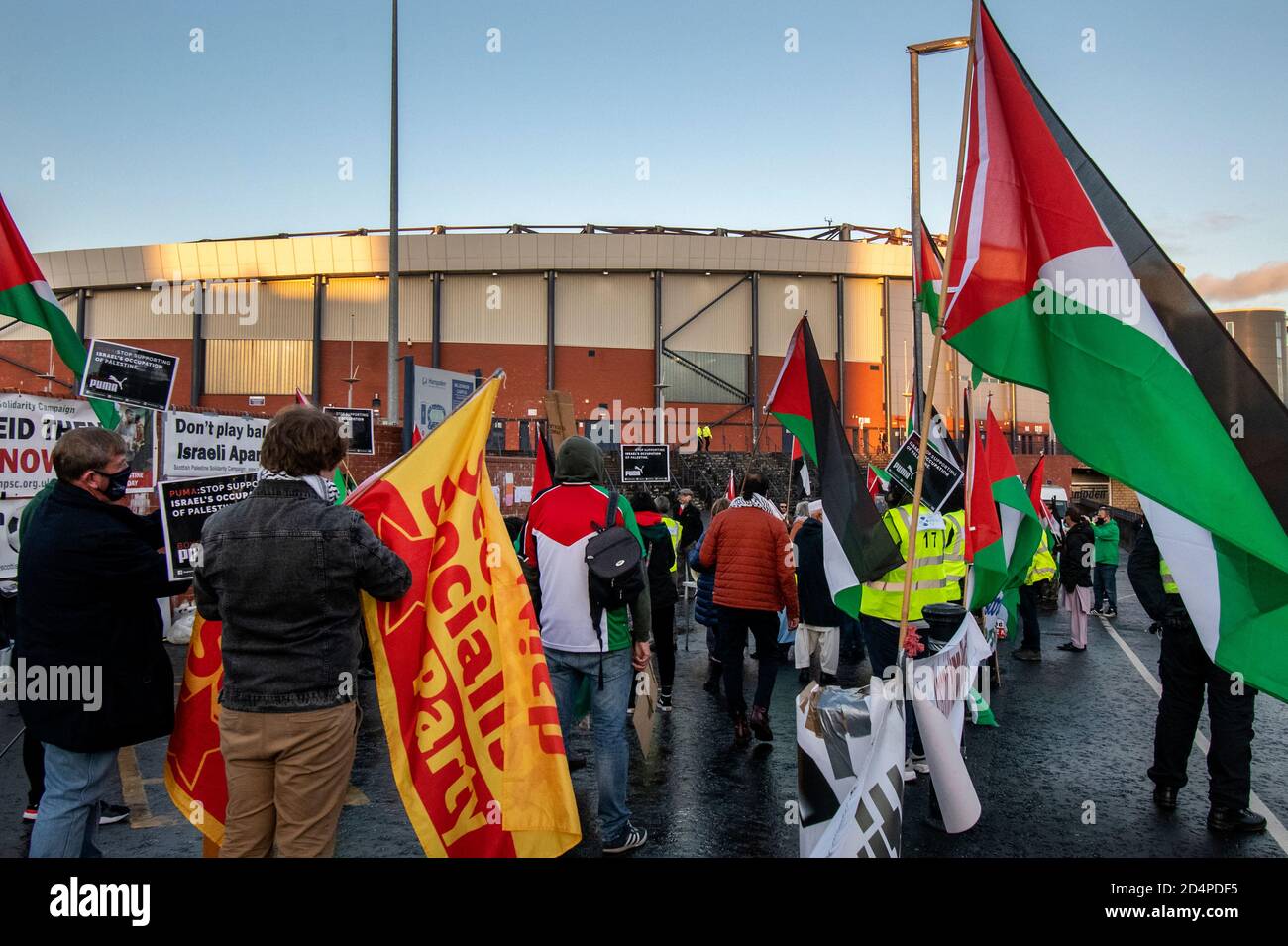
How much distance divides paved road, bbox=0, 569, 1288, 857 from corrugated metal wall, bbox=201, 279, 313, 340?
1311 inches

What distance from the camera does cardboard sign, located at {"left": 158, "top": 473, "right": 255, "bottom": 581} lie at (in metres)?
3.75

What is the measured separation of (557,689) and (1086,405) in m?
2.84

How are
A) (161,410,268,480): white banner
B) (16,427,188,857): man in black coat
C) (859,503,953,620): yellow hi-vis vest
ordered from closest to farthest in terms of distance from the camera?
(16,427,188,857): man in black coat → (859,503,953,620): yellow hi-vis vest → (161,410,268,480): white banner

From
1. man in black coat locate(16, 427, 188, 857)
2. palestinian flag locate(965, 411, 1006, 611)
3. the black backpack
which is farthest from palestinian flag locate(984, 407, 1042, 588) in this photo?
man in black coat locate(16, 427, 188, 857)

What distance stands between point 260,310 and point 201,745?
38.4 metres

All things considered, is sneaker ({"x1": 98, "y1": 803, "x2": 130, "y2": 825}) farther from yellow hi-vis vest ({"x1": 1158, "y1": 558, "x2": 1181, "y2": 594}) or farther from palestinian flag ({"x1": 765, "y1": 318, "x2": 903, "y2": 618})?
yellow hi-vis vest ({"x1": 1158, "y1": 558, "x2": 1181, "y2": 594})

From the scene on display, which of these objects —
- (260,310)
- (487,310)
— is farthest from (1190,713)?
(260,310)

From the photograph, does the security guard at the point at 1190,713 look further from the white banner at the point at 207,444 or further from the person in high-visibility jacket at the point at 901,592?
the white banner at the point at 207,444

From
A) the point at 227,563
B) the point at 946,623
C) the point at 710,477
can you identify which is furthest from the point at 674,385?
the point at 227,563

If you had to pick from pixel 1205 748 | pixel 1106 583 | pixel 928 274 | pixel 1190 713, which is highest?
pixel 928 274

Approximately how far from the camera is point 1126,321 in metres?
3.54

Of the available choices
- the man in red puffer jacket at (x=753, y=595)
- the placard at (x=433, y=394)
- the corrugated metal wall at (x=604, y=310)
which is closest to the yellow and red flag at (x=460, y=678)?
the man in red puffer jacket at (x=753, y=595)

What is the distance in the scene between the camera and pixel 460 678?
3475 millimetres

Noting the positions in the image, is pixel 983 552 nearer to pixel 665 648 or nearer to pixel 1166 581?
pixel 1166 581
